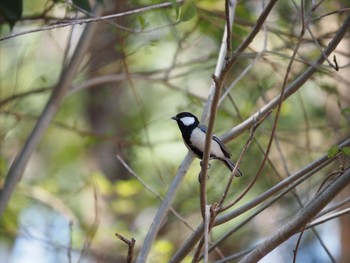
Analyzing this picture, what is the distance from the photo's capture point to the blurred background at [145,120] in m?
4.23

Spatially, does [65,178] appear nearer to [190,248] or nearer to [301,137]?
[301,137]

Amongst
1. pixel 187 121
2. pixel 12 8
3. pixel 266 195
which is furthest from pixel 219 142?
pixel 12 8

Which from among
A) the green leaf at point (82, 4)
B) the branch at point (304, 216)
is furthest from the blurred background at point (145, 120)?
the branch at point (304, 216)

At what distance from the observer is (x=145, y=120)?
5.56m

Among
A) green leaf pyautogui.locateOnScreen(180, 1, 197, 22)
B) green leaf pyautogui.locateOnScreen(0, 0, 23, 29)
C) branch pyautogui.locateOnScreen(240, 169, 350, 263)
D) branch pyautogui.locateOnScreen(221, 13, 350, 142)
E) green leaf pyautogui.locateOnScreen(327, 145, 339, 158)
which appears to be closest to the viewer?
branch pyautogui.locateOnScreen(240, 169, 350, 263)

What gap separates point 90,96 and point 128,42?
75.6 inches

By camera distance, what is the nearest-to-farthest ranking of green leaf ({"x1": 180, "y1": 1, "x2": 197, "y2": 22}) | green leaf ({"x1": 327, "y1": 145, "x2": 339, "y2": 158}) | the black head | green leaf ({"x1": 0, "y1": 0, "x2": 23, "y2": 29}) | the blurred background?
green leaf ({"x1": 327, "y1": 145, "x2": 339, "y2": 158}) < green leaf ({"x1": 180, "y1": 1, "x2": 197, "y2": 22}) < the black head < green leaf ({"x1": 0, "y1": 0, "x2": 23, "y2": 29}) < the blurred background

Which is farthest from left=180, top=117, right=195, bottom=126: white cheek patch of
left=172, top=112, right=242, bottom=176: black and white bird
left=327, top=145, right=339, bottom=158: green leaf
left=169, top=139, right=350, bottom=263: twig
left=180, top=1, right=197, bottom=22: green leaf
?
left=327, top=145, right=339, bottom=158: green leaf

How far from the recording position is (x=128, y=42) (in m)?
5.24

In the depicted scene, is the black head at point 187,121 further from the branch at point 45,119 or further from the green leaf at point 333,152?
the green leaf at point 333,152

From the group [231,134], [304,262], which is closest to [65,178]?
[304,262]

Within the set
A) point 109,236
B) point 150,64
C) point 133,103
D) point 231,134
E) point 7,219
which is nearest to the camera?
point 231,134

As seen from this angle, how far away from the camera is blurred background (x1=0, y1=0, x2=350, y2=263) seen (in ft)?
13.9

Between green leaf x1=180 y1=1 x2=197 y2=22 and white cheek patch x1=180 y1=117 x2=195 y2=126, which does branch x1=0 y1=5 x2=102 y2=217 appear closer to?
white cheek patch x1=180 y1=117 x2=195 y2=126
